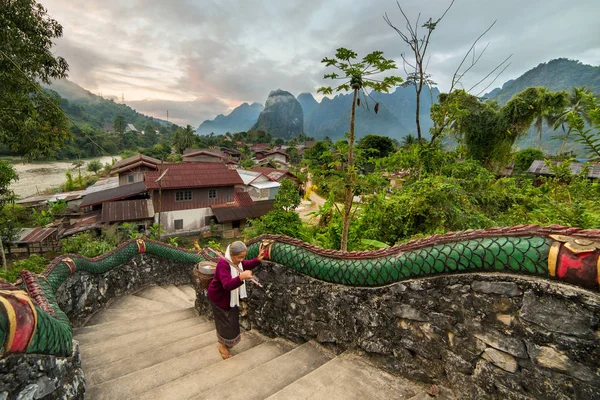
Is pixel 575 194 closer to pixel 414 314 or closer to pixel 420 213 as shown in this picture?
pixel 420 213

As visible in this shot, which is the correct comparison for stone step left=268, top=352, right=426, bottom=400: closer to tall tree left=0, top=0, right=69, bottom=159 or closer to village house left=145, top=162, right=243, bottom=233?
tall tree left=0, top=0, right=69, bottom=159

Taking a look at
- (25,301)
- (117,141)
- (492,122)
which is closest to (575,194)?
(25,301)

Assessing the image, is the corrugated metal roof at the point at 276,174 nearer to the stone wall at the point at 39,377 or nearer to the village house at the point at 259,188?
the village house at the point at 259,188

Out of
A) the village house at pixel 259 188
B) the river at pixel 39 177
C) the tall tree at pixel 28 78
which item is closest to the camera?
the tall tree at pixel 28 78

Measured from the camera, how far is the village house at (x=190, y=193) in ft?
63.1

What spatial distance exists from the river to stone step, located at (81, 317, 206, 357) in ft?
112

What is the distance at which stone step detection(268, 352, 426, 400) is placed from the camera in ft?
7.64

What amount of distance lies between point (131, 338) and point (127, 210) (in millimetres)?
16565

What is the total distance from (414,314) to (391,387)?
71cm

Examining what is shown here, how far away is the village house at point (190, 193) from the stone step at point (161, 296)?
44.8 ft

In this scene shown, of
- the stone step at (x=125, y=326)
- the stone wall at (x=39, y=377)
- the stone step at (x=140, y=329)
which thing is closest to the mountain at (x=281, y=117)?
the stone step at (x=125, y=326)

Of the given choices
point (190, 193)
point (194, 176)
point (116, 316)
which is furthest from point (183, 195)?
point (116, 316)

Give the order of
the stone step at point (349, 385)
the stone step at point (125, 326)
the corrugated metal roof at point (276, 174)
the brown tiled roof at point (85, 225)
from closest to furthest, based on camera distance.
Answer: the stone step at point (349, 385) → the stone step at point (125, 326) → the brown tiled roof at point (85, 225) → the corrugated metal roof at point (276, 174)

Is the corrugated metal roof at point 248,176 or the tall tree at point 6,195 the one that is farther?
the corrugated metal roof at point 248,176
